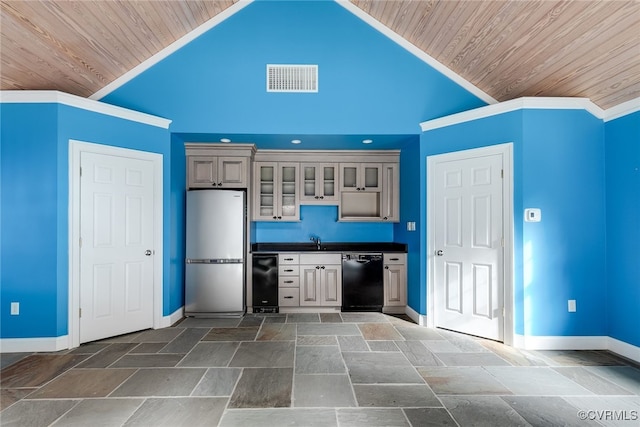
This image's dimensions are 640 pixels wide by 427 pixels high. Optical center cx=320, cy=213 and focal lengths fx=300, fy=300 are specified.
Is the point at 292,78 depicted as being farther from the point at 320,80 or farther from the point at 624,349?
the point at 624,349

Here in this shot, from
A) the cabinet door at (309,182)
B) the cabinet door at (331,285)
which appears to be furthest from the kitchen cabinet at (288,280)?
the cabinet door at (309,182)

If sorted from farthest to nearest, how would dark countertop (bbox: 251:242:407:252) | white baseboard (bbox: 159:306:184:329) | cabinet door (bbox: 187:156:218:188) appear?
dark countertop (bbox: 251:242:407:252) < cabinet door (bbox: 187:156:218:188) < white baseboard (bbox: 159:306:184:329)

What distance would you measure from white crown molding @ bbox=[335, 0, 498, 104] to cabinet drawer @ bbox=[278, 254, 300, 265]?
301cm

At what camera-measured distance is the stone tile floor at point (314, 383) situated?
193 cm

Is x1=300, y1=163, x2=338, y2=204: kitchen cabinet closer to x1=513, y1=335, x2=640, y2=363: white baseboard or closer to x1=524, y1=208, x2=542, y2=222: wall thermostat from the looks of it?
x1=524, y1=208, x2=542, y2=222: wall thermostat

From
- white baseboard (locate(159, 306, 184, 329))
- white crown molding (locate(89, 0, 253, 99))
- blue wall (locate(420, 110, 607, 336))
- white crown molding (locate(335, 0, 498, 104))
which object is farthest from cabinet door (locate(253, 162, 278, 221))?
blue wall (locate(420, 110, 607, 336))

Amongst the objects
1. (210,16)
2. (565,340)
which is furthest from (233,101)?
(565,340)

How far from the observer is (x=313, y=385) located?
2295 millimetres

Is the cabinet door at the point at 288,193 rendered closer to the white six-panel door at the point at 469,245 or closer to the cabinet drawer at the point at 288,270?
the cabinet drawer at the point at 288,270

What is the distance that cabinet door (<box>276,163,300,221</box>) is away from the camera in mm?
4566

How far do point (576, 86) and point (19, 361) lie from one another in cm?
580

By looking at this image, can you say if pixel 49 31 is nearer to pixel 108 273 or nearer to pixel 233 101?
pixel 233 101

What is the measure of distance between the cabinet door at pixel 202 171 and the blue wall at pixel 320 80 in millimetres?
554

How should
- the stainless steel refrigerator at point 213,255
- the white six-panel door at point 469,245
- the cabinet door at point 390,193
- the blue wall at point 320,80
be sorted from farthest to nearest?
the cabinet door at point 390,193
the stainless steel refrigerator at point 213,255
the blue wall at point 320,80
the white six-panel door at point 469,245
